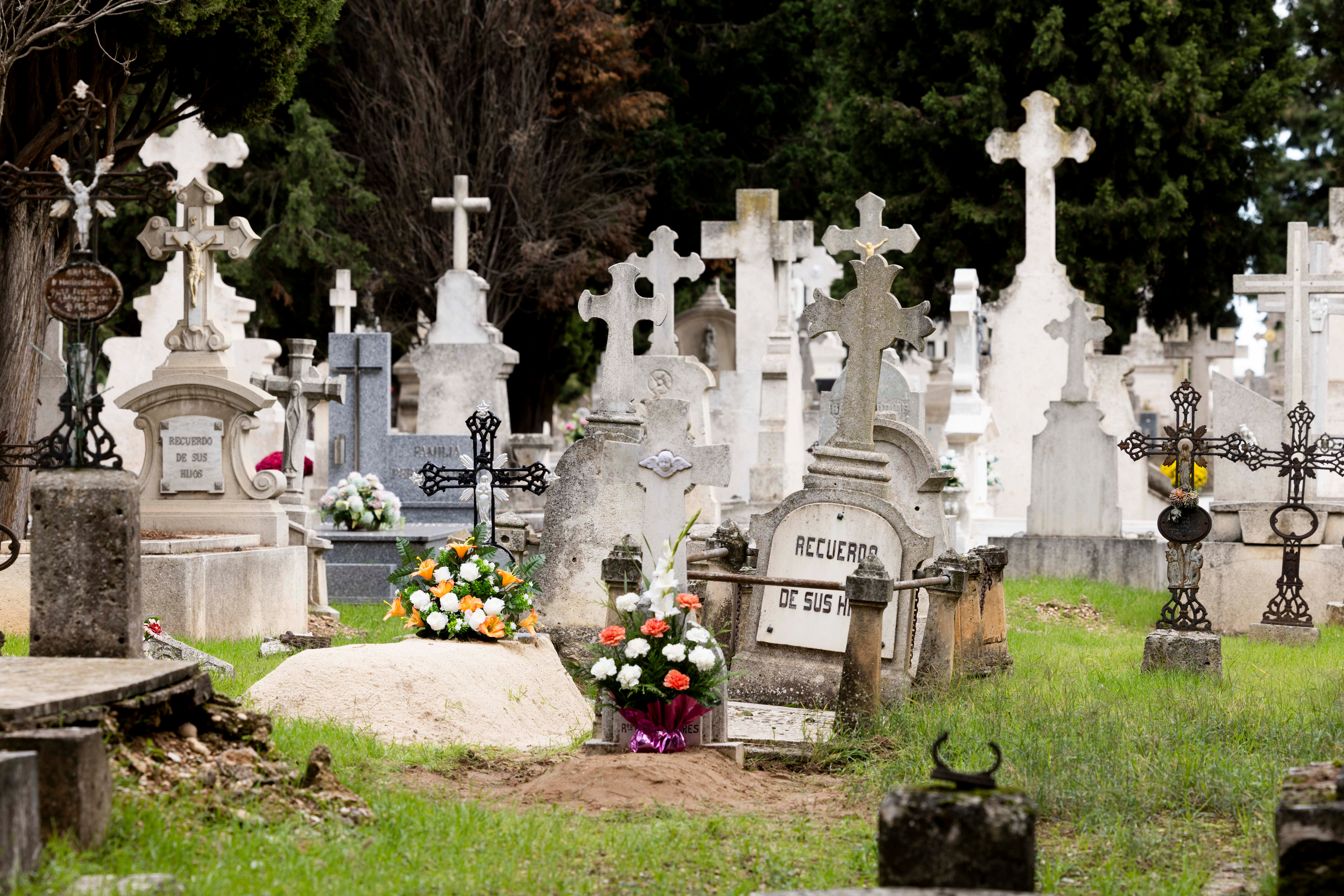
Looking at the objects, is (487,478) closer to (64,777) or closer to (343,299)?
(64,777)

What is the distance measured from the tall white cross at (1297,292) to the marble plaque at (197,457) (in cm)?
913

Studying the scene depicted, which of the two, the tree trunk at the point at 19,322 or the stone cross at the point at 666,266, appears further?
the stone cross at the point at 666,266

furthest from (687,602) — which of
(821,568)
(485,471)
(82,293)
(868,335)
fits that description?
(485,471)

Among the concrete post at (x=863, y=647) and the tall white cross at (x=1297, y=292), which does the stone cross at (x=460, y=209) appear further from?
the concrete post at (x=863, y=647)

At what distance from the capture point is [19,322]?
488 inches

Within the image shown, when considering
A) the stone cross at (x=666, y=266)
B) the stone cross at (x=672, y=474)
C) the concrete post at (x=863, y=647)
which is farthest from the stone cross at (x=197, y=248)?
the concrete post at (x=863, y=647)

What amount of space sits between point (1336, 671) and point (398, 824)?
6.56m

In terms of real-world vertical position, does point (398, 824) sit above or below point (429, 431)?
below

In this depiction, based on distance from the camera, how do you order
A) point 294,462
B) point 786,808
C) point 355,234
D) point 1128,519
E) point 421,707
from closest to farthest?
point 786,808, point 421,707, point 294,462, point 1128,519, point 355,234

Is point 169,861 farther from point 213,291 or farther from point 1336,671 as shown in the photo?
point 213,291

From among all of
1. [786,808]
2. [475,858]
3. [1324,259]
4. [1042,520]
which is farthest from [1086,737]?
[1324,259]

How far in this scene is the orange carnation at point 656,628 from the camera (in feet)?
23.3

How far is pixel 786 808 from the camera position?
252 inches

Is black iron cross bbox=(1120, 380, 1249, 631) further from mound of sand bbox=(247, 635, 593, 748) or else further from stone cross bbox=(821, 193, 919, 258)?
mound of sand bbox=(247, 635, 593, 748)
